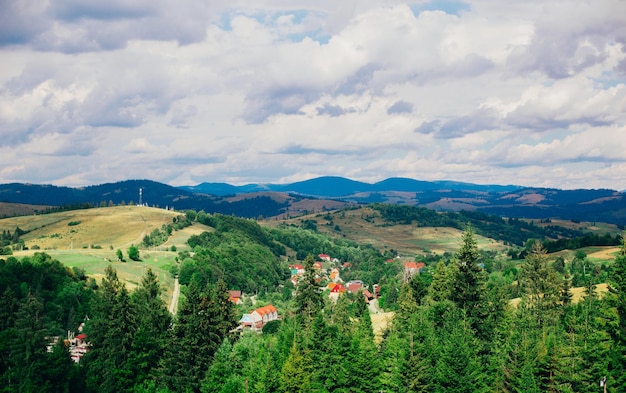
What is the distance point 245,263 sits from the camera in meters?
195

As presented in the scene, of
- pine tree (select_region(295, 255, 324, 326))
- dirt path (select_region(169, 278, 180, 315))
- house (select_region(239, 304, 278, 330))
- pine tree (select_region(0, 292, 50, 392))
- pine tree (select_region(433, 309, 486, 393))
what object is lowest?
house (select_region(239, 304, 278, 330))

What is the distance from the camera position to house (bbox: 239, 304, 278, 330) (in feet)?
426

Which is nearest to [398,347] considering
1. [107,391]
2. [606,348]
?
[606,348]

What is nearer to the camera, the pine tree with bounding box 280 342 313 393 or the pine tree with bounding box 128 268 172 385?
the pine tree with bounding box 280 342 313 393

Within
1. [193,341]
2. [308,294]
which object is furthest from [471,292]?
[193,341]

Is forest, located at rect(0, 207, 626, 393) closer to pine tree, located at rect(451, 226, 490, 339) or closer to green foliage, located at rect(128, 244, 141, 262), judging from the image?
pine tree, located at rect(451, 226, 490, 339)

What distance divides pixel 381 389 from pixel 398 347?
14.8 ft

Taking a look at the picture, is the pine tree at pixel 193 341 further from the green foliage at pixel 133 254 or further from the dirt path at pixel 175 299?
the green foliage at pixel 133 254

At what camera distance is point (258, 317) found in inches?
5290

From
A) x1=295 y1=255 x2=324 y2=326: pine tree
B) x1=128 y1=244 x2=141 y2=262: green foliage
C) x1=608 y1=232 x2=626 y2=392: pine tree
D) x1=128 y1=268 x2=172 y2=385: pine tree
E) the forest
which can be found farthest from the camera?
x1=128 y1=244 x2=141 y2=262: green foliage

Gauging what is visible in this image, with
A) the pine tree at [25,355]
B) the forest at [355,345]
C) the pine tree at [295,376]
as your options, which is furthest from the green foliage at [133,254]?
the pine tree at [295,376]

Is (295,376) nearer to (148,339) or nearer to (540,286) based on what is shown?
(148,339)

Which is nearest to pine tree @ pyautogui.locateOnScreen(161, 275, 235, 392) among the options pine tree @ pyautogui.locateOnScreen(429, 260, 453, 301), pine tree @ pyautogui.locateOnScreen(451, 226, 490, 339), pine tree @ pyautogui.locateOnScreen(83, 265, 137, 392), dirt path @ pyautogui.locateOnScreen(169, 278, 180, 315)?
pine tree @ pyautogui.locateOnScreen(83, 265, 137, 392)

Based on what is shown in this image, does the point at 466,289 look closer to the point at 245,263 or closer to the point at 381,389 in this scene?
the point at 381,389
